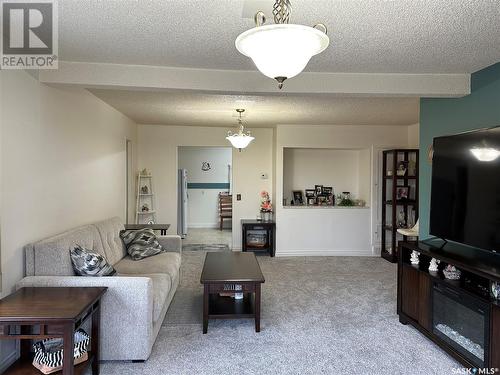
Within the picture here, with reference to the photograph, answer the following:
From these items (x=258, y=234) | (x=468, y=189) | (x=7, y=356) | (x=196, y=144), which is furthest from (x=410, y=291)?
(x=196, y=144)

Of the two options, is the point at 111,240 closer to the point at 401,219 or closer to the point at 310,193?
the point at 310,193

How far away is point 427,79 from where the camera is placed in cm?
322

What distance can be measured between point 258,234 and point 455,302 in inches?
162

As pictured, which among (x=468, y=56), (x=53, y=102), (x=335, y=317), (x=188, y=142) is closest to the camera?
(x=468, y=56)

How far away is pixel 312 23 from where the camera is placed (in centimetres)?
218

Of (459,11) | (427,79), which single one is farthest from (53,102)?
(427,79)

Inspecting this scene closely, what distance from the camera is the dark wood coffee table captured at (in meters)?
3.13

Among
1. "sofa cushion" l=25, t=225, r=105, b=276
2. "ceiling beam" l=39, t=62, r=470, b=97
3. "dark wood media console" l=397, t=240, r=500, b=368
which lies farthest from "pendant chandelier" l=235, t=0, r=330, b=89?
"sofa cushion" l=25, t=225, r=105, b=276

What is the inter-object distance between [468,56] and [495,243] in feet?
4.79

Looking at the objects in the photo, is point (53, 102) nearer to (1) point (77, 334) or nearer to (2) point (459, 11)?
(1) point (77, 334)

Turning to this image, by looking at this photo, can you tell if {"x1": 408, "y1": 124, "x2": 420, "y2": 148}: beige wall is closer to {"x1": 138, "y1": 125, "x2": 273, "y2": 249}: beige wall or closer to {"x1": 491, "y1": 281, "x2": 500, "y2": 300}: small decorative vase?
{"x1": 138, "y1": 125, "x2": 273, "y2": 249}: beige wall

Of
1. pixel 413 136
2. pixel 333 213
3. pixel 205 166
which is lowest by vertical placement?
pixel 333 213

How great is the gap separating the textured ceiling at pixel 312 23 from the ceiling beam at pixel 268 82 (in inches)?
4.2

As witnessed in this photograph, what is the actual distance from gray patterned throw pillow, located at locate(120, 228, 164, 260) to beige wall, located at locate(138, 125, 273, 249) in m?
2.24
